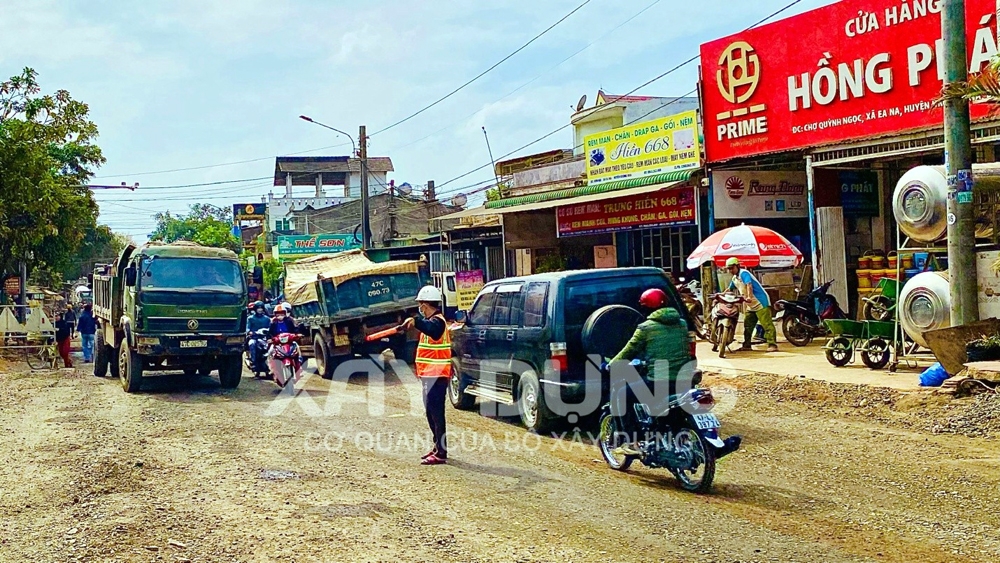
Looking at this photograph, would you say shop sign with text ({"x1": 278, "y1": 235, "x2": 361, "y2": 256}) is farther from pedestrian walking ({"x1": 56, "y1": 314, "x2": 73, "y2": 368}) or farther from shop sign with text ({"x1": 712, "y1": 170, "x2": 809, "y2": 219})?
shop sign with text ({"x1": 712, "y1": 170, "x2": 809, "y2": 219})

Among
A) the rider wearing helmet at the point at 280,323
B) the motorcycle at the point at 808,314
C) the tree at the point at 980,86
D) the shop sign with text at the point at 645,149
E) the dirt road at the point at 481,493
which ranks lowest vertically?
the dirt road at the point at 481,493

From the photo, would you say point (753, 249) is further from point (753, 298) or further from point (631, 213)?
point (631, 213)

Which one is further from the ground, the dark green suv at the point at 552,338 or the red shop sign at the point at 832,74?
the red shop sign at the point at 832,74

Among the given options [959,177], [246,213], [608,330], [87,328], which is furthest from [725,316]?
[246,213]

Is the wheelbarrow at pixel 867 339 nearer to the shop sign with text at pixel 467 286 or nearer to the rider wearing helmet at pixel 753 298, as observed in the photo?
the rider wearing helmet at pixel 753 298

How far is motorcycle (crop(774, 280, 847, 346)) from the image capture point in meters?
16.5

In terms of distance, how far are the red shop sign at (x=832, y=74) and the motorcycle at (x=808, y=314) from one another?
9.22 ft

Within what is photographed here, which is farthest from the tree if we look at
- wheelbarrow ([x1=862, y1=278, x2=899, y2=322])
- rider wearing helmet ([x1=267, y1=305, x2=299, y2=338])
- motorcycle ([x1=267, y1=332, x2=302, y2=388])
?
rider wearing helmet ([x1=267, y1=305, x2=299, y2=338])

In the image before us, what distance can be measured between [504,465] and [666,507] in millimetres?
2008

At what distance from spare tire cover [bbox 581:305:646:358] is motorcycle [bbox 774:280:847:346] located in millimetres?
7935

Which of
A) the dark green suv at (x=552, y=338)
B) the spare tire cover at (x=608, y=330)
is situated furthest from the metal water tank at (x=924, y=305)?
the spare tire cover at (x=608, y=330)

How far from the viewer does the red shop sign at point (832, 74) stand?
15172 millimetres

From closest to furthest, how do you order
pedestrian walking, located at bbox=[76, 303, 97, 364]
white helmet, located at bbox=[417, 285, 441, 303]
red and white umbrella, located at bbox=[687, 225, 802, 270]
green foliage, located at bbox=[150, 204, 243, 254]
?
1. white helmet, located at bbox=[417, 285, 441, 303]
2. red and white umbrella, located at bbox=[687, 225, 802, 270]
3. pedestrian walking, located at bbox=[76, 303, 97, 364]
4. green foliage, located at bbox=[150, 204, 243, 254]

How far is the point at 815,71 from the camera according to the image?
17234 mm
